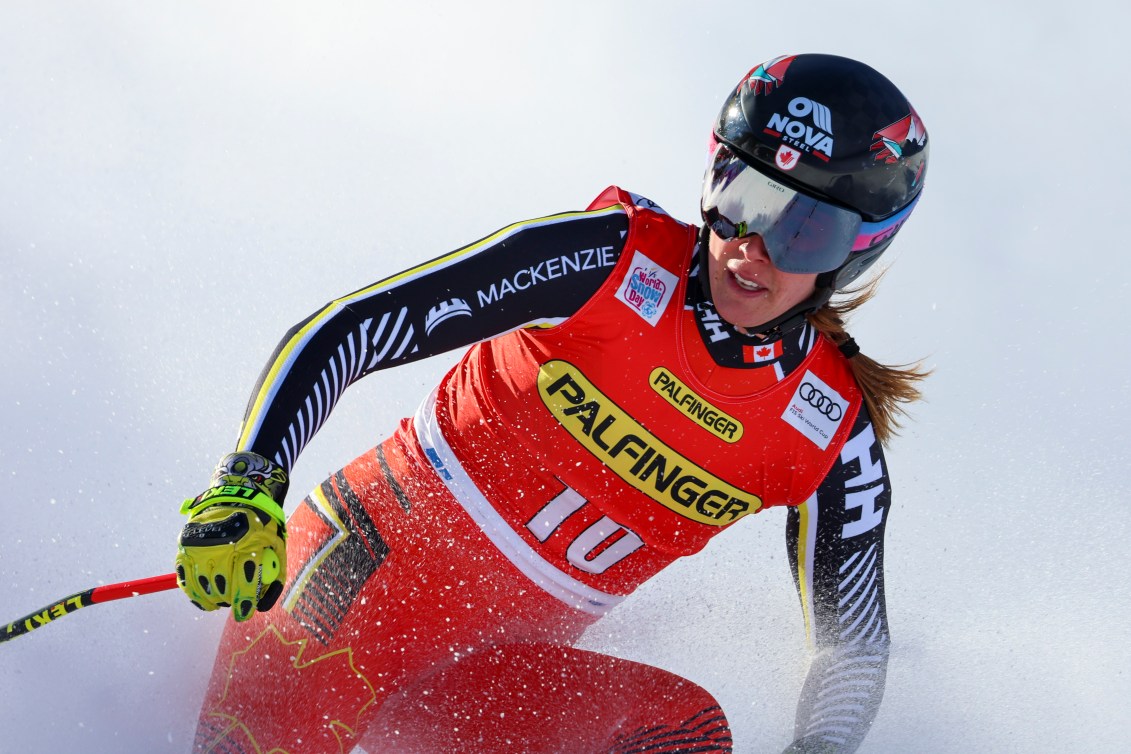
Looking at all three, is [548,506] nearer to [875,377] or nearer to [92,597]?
[875,377]

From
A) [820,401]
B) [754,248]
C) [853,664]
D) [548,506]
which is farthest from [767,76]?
[853,664]

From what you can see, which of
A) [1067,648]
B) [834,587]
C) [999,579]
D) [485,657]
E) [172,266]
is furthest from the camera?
[172,266]

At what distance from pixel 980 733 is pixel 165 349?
152 inches

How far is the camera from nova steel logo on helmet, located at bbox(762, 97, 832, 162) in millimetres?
2824

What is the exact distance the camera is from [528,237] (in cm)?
279

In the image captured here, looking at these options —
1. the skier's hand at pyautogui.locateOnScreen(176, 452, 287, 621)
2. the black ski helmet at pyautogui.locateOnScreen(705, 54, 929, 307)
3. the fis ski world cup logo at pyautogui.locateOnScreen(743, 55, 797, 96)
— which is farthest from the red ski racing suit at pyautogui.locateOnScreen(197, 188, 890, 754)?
the skier's hand at pyautogui.locateOnScreen(176, 452, 287, 621)

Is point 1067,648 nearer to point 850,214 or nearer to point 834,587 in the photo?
point 834,587

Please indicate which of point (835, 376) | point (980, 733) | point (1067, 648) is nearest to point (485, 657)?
point (835, 376)

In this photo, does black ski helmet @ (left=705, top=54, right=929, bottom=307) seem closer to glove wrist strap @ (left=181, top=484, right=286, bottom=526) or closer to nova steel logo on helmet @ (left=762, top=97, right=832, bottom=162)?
nova steel logo on helmet @ (left=762, top=97, right=832, bottom=162)

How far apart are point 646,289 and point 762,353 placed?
1.13ft

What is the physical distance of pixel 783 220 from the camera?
284cm

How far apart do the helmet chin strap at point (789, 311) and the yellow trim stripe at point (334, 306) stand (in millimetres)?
236

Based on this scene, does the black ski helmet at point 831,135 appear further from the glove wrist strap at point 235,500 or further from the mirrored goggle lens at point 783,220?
the glove wrist strap at point 235,500

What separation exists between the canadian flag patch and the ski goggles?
0.76 ft
